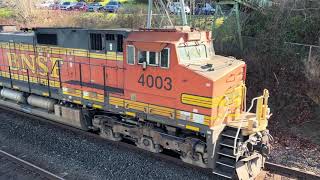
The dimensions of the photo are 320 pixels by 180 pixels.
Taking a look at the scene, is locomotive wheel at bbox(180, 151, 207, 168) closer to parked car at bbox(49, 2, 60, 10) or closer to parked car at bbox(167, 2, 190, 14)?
parked car at bbox(167, 2, 190, 14)

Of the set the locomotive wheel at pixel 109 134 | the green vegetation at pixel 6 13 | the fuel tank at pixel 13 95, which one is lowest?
the locomotive wheel at pixel 109 134

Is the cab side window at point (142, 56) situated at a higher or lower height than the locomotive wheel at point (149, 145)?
higher

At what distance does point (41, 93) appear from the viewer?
36.4 ft

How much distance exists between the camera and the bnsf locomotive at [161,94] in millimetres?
7188

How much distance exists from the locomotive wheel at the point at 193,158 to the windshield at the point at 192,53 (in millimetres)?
2269

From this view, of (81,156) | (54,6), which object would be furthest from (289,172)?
(54,6)

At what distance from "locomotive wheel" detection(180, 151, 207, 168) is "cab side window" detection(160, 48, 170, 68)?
2221 millimetres

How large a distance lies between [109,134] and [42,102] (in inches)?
126

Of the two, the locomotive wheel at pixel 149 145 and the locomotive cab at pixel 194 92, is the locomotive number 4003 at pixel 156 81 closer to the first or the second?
the locomotive cab at pixel 194 92

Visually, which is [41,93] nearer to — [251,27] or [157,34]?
[157,34]

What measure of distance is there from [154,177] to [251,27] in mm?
10050

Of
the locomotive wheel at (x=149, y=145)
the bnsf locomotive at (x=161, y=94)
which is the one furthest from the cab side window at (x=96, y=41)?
the locomotive wheel at (x=149, y=145)

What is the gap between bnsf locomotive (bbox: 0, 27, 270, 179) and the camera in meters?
7.19

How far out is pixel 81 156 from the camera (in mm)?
8906
